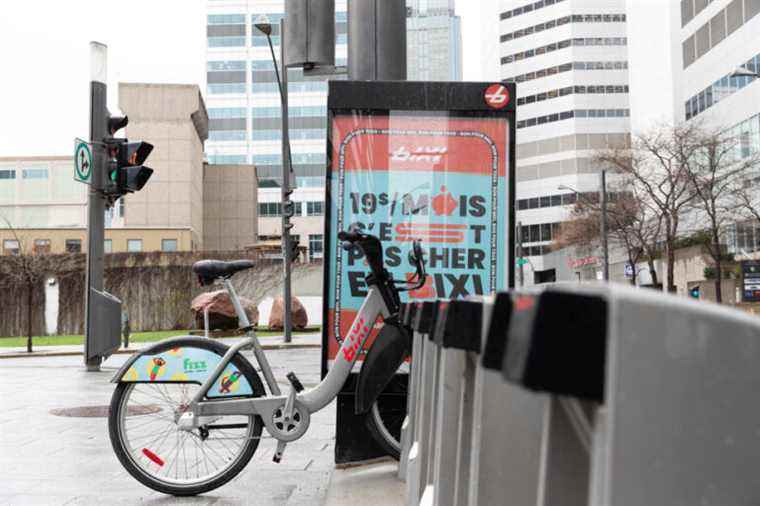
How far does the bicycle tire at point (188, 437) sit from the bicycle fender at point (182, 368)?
0.01m

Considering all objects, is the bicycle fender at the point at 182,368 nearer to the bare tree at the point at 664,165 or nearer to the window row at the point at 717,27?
the bare tree at the point at 664,165

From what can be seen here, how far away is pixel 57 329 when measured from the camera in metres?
48.8

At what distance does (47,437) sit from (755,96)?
4712 cm

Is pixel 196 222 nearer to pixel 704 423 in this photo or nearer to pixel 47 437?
pixel 47 437

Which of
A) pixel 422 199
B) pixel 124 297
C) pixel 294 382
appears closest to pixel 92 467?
pixel 294 382

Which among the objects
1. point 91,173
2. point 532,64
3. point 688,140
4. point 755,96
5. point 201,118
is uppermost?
point 532,64

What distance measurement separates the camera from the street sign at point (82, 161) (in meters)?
→ 13.9

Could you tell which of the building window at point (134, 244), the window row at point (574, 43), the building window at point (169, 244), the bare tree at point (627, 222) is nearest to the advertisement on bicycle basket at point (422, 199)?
the bare tree at point (627, 222)

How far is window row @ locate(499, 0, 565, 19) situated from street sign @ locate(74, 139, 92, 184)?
9082 centimetres

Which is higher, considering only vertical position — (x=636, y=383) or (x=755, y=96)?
(x=755, y=96)

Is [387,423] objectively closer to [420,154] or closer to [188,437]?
[188,437]

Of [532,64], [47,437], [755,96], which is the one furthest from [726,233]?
[532,64]

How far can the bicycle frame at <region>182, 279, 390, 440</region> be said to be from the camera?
4.91 meters

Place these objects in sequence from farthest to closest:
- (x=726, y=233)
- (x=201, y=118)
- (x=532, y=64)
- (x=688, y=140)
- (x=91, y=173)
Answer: (x=532, y=64) < (x=201, y=118) < (x=726, y=233) < (x=688, y=140) < (x=91, y=173)
